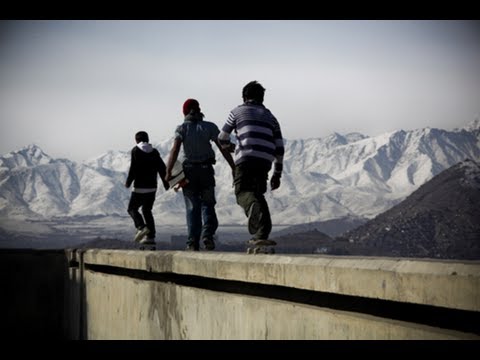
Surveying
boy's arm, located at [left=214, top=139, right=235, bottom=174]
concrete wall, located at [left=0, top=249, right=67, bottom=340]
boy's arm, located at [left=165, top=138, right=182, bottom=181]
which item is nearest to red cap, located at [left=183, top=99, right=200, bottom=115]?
boy's arm, located at [left=165, top=138, right=182, bottom=181]

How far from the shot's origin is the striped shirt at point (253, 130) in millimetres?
8992

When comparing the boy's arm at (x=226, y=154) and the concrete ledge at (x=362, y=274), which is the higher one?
the boy's arm at (x=226, y=154)

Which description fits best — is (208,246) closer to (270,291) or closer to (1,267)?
(1,267)

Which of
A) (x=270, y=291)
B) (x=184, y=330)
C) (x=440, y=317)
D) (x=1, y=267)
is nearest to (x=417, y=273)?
(x=440, y=317)

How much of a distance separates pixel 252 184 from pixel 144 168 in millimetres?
5039

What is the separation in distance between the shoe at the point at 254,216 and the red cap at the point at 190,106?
3357 mm

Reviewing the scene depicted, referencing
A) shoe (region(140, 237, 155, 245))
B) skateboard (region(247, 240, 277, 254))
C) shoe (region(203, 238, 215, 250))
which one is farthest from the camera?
shoe (region(140, 237, 155, 245))

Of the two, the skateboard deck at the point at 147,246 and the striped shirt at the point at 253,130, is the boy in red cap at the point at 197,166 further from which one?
the striped shirt at the point at 253,130

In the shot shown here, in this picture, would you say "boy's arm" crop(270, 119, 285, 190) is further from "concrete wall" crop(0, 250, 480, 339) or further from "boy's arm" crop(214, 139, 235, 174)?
"concrete wall" crop(0, 250, 480, 339)

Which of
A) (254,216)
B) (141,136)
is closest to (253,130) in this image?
(254,216)

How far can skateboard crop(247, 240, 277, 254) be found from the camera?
8301 millimetres

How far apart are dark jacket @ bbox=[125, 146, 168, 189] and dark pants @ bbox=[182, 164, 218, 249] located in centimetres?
170

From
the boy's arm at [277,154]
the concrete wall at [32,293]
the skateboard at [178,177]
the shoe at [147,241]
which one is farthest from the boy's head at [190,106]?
the concrete wall at [32,293]

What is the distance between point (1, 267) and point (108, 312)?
345 centimetres
